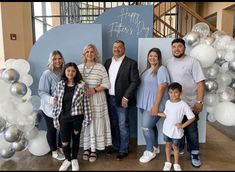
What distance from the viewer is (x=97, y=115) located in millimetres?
2646

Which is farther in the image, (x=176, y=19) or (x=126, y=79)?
(x=176, y=19)

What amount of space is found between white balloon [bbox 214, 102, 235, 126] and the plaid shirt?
4.87 ft

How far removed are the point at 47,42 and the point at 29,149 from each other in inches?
51.4

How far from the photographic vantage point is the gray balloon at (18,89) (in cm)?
250

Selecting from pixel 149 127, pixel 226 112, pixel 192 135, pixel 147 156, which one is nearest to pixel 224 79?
pixel 226 112

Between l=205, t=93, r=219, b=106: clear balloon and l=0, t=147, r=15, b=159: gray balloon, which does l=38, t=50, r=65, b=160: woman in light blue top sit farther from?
l=205, t=93, r=219, b=106: clear balloon

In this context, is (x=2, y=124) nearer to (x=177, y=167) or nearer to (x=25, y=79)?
(x=25, y=79)

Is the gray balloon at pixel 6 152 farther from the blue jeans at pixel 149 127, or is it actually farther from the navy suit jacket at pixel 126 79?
the blue jeans at pixel 149 127

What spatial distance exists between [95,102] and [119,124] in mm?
380

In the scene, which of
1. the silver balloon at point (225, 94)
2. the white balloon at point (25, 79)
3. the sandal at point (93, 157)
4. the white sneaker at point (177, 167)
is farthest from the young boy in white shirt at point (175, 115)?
the white balloon at point (25, 79)

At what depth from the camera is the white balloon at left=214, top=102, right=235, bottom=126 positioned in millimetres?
2719

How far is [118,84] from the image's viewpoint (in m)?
2.62

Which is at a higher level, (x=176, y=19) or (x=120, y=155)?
(x=176, y=19)

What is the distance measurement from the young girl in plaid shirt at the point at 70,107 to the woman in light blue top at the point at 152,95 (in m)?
0.63
